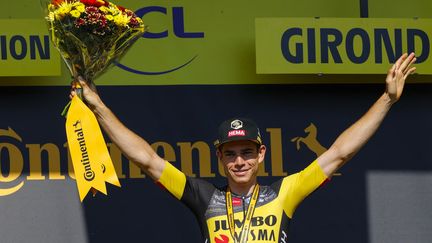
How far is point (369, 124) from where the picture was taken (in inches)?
187

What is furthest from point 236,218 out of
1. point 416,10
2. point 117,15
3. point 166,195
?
point 416,10

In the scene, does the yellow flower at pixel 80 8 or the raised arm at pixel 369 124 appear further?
the raised arm at pixel 369 124

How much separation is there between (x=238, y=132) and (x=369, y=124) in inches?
22.6

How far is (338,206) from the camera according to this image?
6.53 m

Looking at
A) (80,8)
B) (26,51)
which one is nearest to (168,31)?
(26,51)

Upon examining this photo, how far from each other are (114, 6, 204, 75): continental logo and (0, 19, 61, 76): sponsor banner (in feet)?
1.61

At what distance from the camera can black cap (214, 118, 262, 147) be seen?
470cm

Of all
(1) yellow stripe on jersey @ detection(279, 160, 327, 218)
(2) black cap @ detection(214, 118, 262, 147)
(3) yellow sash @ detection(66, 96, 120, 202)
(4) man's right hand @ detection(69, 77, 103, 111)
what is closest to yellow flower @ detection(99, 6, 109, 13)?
(4) man's right hand @ detection(69, 77, 103, 111)

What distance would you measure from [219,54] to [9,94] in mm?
1243

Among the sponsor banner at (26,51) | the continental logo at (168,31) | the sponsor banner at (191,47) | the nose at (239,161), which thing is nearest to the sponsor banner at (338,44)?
the sponsor banner at (191,47)

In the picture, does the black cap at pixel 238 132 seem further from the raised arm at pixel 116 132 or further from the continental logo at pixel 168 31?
the continental logo at pixel 168 31

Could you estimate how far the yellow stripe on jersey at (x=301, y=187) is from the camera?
4.79 metres

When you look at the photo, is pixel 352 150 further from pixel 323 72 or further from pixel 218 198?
pixel 323 72

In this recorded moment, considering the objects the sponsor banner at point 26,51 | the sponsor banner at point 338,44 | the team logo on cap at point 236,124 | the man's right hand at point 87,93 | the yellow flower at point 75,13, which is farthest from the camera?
the sponsor banner at point 338,44
